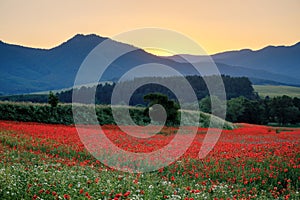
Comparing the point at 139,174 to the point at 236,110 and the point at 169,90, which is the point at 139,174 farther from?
the point at 169,90

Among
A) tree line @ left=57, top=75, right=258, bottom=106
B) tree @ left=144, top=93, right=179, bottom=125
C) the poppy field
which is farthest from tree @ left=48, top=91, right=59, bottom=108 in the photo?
tree line @ left=57, top=75, right=258, bottom=106

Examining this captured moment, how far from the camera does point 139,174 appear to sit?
12844 mm

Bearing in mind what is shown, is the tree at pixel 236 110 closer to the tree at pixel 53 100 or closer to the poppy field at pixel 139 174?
the tree at pixel 53 100

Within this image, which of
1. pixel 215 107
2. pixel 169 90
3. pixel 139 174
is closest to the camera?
pixel 139 174

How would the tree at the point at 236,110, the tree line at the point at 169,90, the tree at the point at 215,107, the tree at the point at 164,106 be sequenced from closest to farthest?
the tree at the point at 164,106 → the tree at the point at 236,110 → the tree at the point at 215,107 → the tree line at the point at 169,90

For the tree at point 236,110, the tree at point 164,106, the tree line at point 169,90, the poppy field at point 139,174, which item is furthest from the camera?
the tree line at point 169,90

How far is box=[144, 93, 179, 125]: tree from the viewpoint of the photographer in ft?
151

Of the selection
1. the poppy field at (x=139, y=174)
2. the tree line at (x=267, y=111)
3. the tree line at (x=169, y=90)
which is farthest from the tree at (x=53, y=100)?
the tree line at (x=169, y=90)

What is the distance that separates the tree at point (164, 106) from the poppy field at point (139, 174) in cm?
2345

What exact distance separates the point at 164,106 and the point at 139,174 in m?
33.3

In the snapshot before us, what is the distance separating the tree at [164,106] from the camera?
45938 millimetres

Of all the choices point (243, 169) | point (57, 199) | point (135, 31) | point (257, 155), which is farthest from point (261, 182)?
point (135, 31)

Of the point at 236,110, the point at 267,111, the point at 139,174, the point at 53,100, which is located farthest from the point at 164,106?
the point at 267,111

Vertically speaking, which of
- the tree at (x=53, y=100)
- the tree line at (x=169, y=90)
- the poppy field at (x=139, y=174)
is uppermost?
the tree line at (x=169, y=90)
